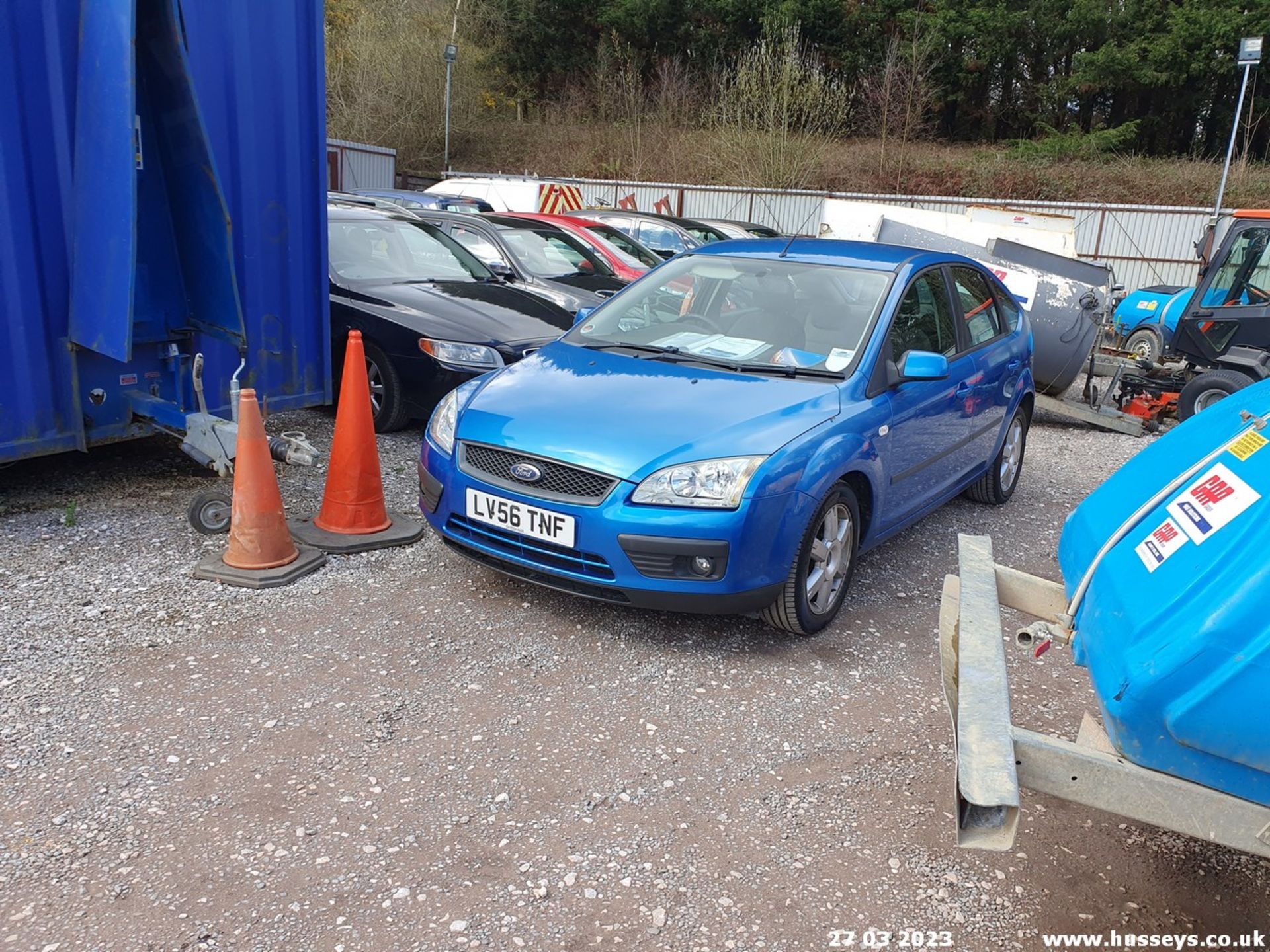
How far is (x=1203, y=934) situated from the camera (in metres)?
2.64

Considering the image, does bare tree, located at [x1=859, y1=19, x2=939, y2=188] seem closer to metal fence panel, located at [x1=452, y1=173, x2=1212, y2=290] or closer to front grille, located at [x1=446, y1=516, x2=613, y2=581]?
metal fence panel, located at [x1=452, y1=173, x2=1212, y2=290]

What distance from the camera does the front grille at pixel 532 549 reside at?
3914 mm

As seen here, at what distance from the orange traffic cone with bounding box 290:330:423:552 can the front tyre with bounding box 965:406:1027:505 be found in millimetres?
3602

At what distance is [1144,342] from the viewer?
1288 centimetres

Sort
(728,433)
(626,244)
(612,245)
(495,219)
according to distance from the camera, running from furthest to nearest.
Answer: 1. (626,244)
2. (612,245)
3. (495,219)
4. (728,433)

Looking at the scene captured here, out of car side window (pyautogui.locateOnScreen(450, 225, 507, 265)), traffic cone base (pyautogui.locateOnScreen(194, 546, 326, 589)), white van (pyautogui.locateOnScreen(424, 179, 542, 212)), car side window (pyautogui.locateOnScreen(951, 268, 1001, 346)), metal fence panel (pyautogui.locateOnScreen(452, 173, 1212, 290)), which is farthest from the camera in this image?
white van (pyautogui.locateOnScreen(424, 179, 542, 212))

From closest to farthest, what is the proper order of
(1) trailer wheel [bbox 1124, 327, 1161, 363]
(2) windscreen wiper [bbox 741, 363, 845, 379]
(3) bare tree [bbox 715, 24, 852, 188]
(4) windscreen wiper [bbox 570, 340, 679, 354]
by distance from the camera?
(2) windscreen wiper [bbox 741, 363, 845, 379]
(4) windscreen wiper [bbox 570, 340, 679, 354]
(1) trailer wheel [bbox 1124, 327, 1161, 363]
(3) bare tree [bbox 715, 24, 852, 188]

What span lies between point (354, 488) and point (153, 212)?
1.83 m

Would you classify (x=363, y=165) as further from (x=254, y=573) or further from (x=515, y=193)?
(x=254, y=573)

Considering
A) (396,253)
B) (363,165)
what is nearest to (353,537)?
(396,253)

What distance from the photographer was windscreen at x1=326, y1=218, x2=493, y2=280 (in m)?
7.37

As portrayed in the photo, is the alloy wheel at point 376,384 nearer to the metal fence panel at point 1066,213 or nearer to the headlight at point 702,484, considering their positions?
the headlight at point 702,484

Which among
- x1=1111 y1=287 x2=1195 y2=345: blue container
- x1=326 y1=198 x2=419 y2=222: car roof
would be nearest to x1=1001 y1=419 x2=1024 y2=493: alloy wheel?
x1=326 y1=198 x2=419 y2=222: car roof

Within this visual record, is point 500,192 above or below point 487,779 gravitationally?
above
